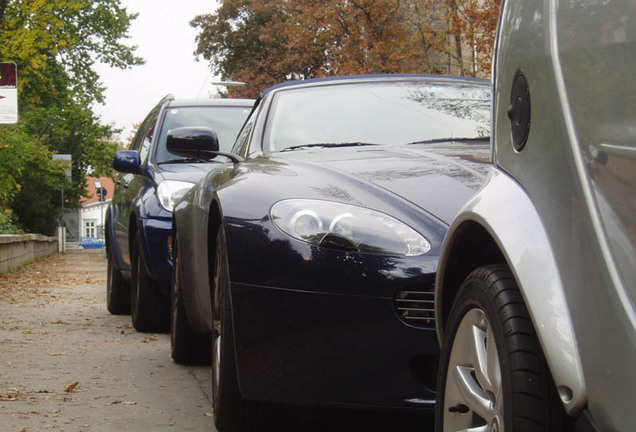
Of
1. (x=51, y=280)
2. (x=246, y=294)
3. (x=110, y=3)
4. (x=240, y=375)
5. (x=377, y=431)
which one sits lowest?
(x=51, y=280)

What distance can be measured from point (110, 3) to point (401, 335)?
4701cm

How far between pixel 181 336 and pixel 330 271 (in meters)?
2.89

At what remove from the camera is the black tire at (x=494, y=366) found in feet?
7.65

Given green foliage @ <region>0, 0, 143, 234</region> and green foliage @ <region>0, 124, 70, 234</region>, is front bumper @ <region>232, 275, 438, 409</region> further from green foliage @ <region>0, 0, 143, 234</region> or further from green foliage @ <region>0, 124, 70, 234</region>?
green foliage @ <region>0, 0, 143, 234</region>

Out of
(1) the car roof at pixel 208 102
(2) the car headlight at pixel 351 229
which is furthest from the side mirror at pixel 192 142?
(1) the car roof at pixel 208 102

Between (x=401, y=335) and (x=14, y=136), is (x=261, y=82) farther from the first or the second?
(x=401, y=335)

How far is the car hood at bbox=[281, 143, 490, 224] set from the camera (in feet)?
13.4

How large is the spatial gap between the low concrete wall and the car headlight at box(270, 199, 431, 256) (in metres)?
17.1

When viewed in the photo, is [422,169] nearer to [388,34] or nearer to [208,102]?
[208,102]

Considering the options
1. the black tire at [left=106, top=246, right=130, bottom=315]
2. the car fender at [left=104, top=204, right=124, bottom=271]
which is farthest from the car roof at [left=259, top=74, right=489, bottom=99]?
the black tire at [left=106, top=246, right=130, bottom=315]

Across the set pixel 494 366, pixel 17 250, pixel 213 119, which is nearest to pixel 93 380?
Result: pixel 213 119

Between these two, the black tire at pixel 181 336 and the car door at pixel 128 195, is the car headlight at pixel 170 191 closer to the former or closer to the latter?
the car door at pixel 128 195

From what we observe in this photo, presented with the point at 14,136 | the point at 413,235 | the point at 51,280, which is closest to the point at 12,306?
the point at 51,280

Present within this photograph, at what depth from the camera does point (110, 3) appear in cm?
4897
